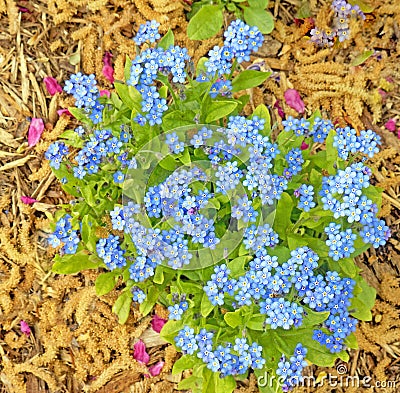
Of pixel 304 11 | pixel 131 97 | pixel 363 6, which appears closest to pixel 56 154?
pixel 131 97

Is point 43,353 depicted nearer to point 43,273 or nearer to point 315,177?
point 43,273

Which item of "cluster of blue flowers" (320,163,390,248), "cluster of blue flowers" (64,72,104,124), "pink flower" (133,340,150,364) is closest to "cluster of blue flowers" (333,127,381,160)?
"cluster of blue flowers" (320,163,390,248)

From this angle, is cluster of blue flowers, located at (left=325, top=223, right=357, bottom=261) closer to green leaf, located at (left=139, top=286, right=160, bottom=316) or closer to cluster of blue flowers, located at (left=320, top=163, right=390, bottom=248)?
cluster of blue flowers, located at (left=320, top=163, right=390, bottom=248)

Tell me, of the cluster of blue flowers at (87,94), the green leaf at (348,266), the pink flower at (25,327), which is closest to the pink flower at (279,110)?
the green leaf at (348,266)

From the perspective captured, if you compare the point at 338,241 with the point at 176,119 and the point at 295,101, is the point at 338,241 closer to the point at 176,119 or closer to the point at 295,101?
the point at 176,119

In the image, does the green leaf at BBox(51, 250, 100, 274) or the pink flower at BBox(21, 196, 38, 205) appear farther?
the pink flower at BBox(21, 196, 38, 205)
